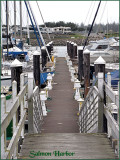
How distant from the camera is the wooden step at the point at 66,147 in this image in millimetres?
5594

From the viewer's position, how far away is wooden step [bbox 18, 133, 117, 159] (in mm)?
5594

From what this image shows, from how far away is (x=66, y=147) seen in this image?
19.8ft

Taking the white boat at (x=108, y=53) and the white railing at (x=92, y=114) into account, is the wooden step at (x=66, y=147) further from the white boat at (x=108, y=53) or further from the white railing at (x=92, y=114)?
the white boat at (x=108, y=53)

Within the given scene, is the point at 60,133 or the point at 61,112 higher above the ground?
the point at 60,133

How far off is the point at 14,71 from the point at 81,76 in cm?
1141

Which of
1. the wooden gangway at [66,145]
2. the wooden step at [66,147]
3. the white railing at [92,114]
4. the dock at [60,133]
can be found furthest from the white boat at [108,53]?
the wooden step at [66,147]

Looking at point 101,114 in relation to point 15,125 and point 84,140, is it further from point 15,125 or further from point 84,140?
point 15,125

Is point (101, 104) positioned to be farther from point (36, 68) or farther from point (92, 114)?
point (36, 68)

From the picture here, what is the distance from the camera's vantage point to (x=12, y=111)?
5.01m

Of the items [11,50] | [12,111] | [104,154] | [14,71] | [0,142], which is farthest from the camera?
[11,50]

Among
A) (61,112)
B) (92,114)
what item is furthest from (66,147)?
(61,112)

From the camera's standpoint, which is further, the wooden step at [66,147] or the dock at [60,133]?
the wooden step at [66,147]

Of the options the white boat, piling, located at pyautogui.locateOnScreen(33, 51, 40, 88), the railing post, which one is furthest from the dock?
the white boat

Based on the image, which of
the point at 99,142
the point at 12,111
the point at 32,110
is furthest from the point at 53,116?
the point at 12,111
